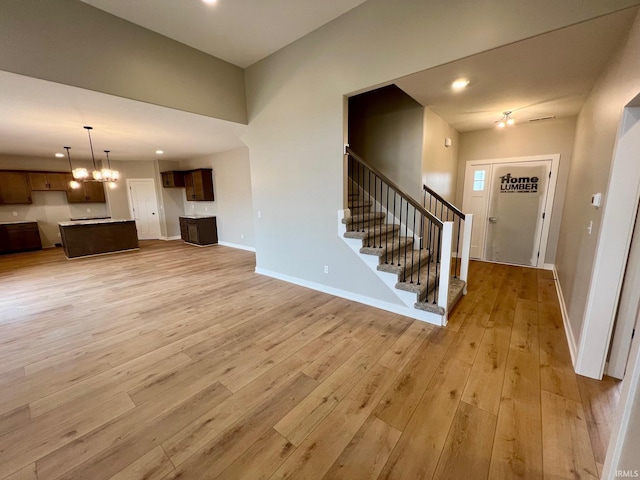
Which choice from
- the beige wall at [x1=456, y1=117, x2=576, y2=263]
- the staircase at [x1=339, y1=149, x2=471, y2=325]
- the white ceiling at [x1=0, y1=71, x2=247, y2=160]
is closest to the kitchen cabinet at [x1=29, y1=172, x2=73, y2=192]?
the white ceiling at [x1=0, y1=71, x2=247, y2=160]

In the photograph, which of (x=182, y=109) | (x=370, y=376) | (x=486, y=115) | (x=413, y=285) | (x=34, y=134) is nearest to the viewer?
(x=370, y=376)

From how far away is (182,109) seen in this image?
3.51m

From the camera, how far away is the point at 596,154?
7.97 feet

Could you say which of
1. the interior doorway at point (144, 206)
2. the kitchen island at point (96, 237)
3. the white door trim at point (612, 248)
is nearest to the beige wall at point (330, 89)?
the white door trim at point (612, 248)

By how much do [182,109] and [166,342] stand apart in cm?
300

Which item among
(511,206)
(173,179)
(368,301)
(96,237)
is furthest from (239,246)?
(511,206)

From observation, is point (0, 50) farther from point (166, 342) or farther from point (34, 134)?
point (34, 134)

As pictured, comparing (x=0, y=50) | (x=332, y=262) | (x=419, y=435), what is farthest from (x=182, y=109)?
(x=419, y=435)

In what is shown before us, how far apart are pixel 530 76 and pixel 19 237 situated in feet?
36.7

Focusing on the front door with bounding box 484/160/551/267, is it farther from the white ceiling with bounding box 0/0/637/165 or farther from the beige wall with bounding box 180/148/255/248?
the beige wall with bounding box 180/148/255/248

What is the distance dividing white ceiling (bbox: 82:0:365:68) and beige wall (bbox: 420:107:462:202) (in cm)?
193

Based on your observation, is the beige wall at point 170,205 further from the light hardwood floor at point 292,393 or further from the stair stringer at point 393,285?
the stair stringer at point 393,285

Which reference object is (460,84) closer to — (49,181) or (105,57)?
(105,57)

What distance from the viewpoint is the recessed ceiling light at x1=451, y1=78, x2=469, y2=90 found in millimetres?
2801
